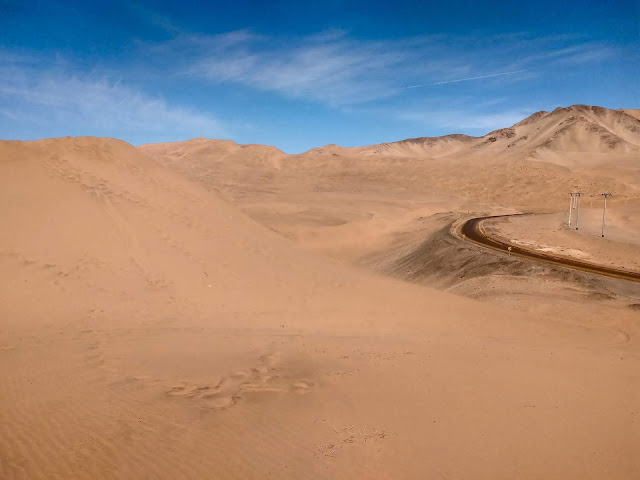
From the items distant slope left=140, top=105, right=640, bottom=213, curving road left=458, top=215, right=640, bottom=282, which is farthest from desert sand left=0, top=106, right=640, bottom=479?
distant slope left=140, top=105, right=640, bottom=213

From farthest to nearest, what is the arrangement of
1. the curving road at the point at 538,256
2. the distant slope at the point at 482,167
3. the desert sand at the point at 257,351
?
the distant slope at the point at 482,167 < the curving road at the point at 538,256 < the desert sand at the point at 257,351

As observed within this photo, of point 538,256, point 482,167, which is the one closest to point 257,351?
point 538,256

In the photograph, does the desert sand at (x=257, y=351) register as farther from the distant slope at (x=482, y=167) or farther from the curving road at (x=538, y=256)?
the distant slope at (x=482, y=167)

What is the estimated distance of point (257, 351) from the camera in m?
8.65

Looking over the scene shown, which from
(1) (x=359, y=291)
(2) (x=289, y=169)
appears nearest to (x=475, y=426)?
(1) (x=359, y=291)

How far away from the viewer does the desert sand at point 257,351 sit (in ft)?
17.5

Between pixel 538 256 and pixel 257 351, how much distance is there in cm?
2070

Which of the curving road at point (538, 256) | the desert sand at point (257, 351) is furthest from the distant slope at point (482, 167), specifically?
the desert sand at point (257, 351)

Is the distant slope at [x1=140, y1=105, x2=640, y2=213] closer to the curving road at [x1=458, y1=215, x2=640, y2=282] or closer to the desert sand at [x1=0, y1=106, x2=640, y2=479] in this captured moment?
the curving road at [x1=458, y1=215, x2=640, y2=282]

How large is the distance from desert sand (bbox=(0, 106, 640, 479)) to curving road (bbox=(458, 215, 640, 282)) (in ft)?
5.42

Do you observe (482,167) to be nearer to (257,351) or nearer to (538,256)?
(538,256)

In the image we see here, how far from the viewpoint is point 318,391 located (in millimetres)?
6906

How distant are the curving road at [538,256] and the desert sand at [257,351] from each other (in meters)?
1.65

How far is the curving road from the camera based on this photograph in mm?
20391
